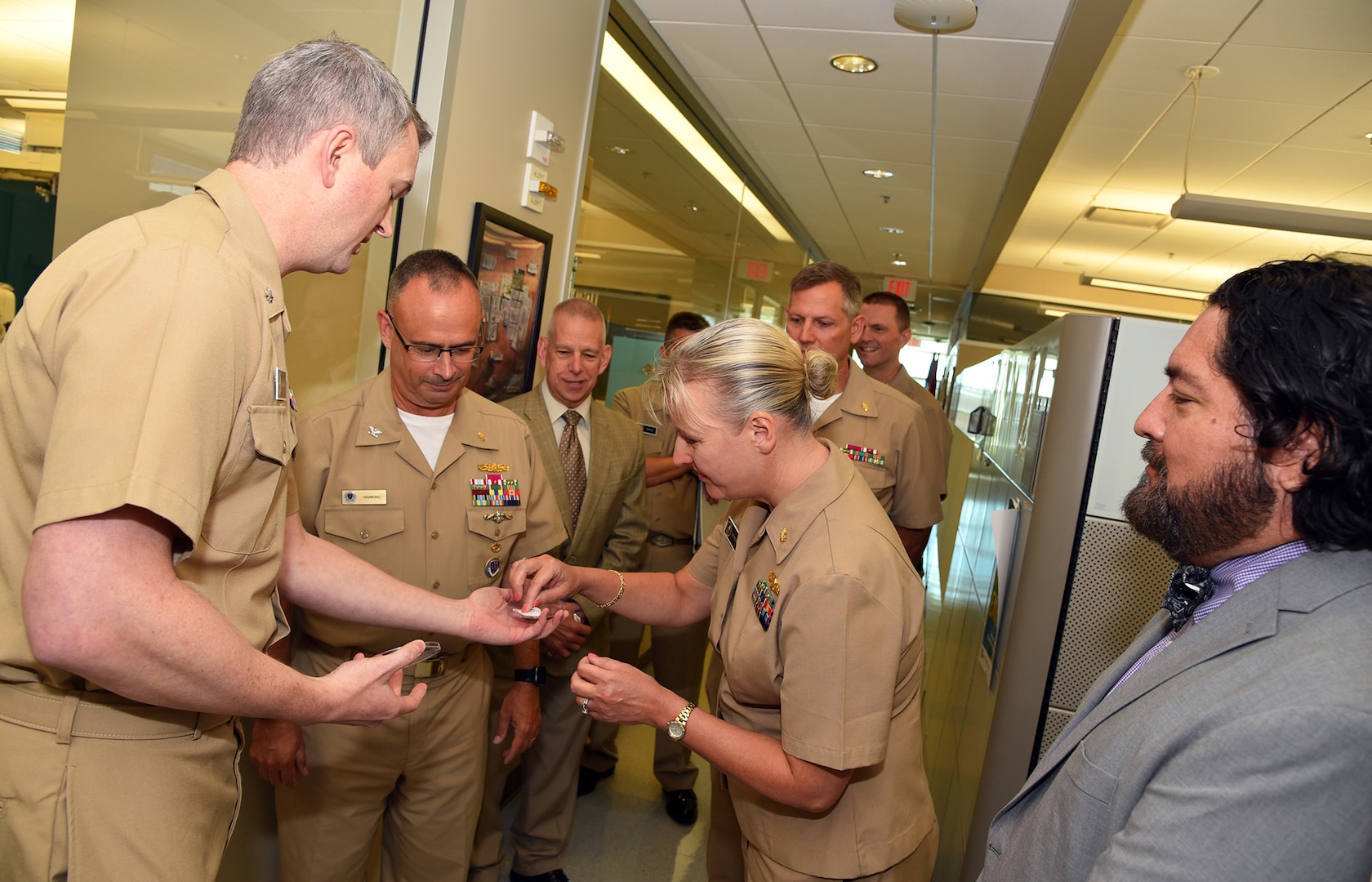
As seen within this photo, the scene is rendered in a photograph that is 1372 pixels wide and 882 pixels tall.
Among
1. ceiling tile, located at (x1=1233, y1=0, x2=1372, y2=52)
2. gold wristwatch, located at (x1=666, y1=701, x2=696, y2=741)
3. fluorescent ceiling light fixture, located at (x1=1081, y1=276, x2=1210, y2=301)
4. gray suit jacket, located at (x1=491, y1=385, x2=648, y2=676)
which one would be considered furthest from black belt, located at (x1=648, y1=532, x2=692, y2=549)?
fluorescent ceiling light fixture, located at (x1=1081, y1=276, x2=1210, y2=301)

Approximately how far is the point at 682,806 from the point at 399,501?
1902 millimetres

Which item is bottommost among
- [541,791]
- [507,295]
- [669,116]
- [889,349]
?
[541,791]

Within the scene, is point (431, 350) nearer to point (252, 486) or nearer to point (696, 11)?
point (252, 486)

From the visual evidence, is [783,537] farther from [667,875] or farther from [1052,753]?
[667,875]

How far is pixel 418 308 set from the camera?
217 cm

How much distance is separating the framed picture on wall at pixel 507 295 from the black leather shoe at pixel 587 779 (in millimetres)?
1612

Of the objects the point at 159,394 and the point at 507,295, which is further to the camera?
the point at 507,295

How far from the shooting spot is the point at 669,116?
5102 mm

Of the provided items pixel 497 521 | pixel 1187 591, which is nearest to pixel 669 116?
pixel 497 521

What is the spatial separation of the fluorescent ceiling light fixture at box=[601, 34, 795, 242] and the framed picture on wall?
1213 millimetres

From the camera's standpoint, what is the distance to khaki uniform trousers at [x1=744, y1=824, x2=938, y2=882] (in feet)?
5.41

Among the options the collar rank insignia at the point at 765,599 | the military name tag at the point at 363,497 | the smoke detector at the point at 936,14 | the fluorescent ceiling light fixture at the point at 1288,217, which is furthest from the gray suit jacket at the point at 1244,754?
the fluorescent ceiling light fixture at the point at 1288,217

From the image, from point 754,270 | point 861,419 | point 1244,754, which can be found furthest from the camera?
point 754,270

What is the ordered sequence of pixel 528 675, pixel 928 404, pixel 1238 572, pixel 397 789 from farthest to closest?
1. pixel 928 404
2. pixel 528 675
3. pixel 397 789
4. pixel 1238 572
